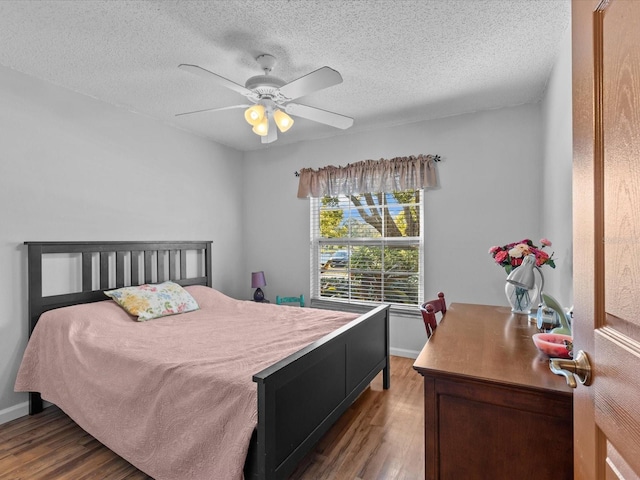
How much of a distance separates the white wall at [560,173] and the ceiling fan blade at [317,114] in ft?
4.42

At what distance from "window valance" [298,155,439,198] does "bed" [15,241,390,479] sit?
1.36 m

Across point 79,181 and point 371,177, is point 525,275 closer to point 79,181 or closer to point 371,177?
point 371,177

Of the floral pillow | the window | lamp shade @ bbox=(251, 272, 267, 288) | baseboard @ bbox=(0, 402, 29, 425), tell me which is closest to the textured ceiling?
the window

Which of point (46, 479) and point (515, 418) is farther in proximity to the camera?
point (46, 479)

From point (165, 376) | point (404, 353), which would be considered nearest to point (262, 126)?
point (165, 376)

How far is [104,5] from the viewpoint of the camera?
5.91 ft

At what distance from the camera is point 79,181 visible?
287cm

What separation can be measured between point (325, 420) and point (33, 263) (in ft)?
7.75

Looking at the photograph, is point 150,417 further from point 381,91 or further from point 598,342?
point 381,91

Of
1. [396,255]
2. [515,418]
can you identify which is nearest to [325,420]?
[515,418]

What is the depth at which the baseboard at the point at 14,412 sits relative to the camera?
2.45 metres

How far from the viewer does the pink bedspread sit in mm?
1546

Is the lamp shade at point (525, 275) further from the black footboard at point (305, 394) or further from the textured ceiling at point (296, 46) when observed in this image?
the textured ceiling at point (296, 46)

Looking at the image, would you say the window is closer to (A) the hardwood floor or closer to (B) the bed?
(B) the bed
